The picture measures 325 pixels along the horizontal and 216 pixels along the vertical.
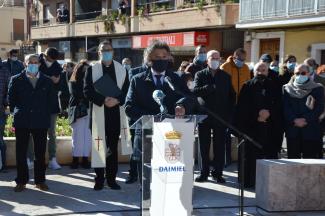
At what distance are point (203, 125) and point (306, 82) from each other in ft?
5.19

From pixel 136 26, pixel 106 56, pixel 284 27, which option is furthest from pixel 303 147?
pixel 136 26

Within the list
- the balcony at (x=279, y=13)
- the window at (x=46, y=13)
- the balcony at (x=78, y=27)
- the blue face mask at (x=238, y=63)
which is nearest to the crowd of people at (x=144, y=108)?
the blue face mask at (x=238, y=63)

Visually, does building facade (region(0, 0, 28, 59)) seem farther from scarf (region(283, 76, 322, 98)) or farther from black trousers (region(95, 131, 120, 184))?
scarf (region(283, 76, 322, 98))

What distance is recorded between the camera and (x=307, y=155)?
24.6ft

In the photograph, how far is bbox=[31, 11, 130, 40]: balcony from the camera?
33312mm

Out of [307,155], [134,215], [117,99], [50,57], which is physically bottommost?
[134,215]

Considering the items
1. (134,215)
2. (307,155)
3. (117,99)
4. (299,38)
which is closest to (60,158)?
(117,99)

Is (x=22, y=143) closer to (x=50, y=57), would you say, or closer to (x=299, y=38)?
(x=50, y=57)

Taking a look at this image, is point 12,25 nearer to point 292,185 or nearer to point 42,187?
point 42,187

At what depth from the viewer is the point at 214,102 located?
7.50 metres

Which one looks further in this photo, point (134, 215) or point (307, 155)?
point (307, 155)

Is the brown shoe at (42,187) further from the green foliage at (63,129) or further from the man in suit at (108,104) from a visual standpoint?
the green foliage at (63,129)

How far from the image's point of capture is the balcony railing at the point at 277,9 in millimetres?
19281

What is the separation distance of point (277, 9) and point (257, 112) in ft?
48.0
